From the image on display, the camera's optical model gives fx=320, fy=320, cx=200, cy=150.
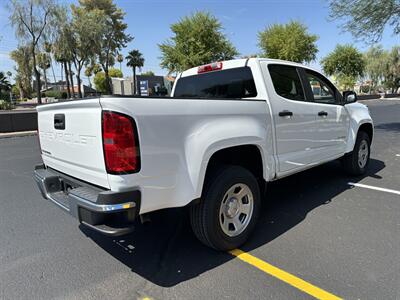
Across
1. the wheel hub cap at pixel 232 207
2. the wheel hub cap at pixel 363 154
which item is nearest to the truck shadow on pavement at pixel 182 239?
the wheel hub cap at pixel 232 207

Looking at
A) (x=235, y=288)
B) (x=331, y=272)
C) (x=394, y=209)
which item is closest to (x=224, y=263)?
(x=235, y=288)

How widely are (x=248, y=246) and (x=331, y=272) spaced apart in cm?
86

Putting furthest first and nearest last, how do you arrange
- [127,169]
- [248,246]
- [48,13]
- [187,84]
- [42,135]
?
[48,13], [187,84], [42,135], [248,246], [127,169]

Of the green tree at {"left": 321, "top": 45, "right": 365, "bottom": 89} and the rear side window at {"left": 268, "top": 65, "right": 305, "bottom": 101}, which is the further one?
the green tree at {"left": 321, "top": 45, "right": 365, "bottom": 89}

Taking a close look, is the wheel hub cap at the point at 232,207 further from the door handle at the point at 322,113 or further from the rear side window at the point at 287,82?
the door handle at the point at 322,113

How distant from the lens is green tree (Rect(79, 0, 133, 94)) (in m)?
45.7

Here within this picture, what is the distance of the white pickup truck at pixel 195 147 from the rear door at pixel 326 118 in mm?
29

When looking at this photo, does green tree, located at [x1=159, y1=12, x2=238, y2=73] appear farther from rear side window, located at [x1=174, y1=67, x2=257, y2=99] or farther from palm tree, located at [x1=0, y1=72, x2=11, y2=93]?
palm tree, located at [x1=0, y1=72, x2=11, y2=93]

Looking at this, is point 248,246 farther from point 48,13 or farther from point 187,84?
point 48,13

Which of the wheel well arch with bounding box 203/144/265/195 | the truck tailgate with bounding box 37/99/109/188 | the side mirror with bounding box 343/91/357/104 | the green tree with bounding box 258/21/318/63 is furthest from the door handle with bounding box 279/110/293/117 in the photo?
the green tree with bounding box 258/21/318/63

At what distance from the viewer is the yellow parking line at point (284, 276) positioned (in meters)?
2.59

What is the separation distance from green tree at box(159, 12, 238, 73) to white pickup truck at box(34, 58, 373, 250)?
83.1 ft

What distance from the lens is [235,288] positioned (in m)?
2.69

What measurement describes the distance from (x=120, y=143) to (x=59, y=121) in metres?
1.02
